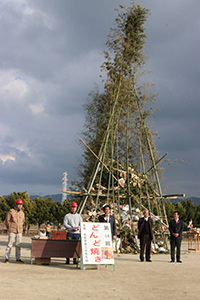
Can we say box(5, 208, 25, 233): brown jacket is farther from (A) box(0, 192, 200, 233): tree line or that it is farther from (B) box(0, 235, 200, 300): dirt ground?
(A) box(0, 192, 200, 233): tree line

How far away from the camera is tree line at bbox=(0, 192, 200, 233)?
39.8 m

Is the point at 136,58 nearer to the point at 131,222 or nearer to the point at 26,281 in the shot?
the point at 131,222

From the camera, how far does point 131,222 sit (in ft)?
45.3

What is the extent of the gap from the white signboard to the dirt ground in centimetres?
25

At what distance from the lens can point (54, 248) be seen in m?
9.39

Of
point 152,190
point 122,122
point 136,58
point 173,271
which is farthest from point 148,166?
point 173,271

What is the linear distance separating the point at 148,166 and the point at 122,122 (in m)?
1.97

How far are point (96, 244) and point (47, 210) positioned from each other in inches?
1354

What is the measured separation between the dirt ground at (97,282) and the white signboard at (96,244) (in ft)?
0.82

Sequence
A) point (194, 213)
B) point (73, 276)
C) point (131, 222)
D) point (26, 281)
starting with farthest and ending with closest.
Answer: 1. point (194, 213)
2. point (131, 222)
3. point (73, 276)
4. point (26, 281)

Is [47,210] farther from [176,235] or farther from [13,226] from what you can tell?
[13,226]

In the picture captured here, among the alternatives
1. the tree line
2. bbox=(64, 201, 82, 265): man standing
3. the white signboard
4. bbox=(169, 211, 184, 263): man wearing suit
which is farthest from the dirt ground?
the tree line

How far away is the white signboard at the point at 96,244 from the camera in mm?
8656

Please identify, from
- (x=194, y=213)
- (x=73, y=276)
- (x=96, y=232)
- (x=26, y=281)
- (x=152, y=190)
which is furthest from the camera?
(x=194, y=213)
